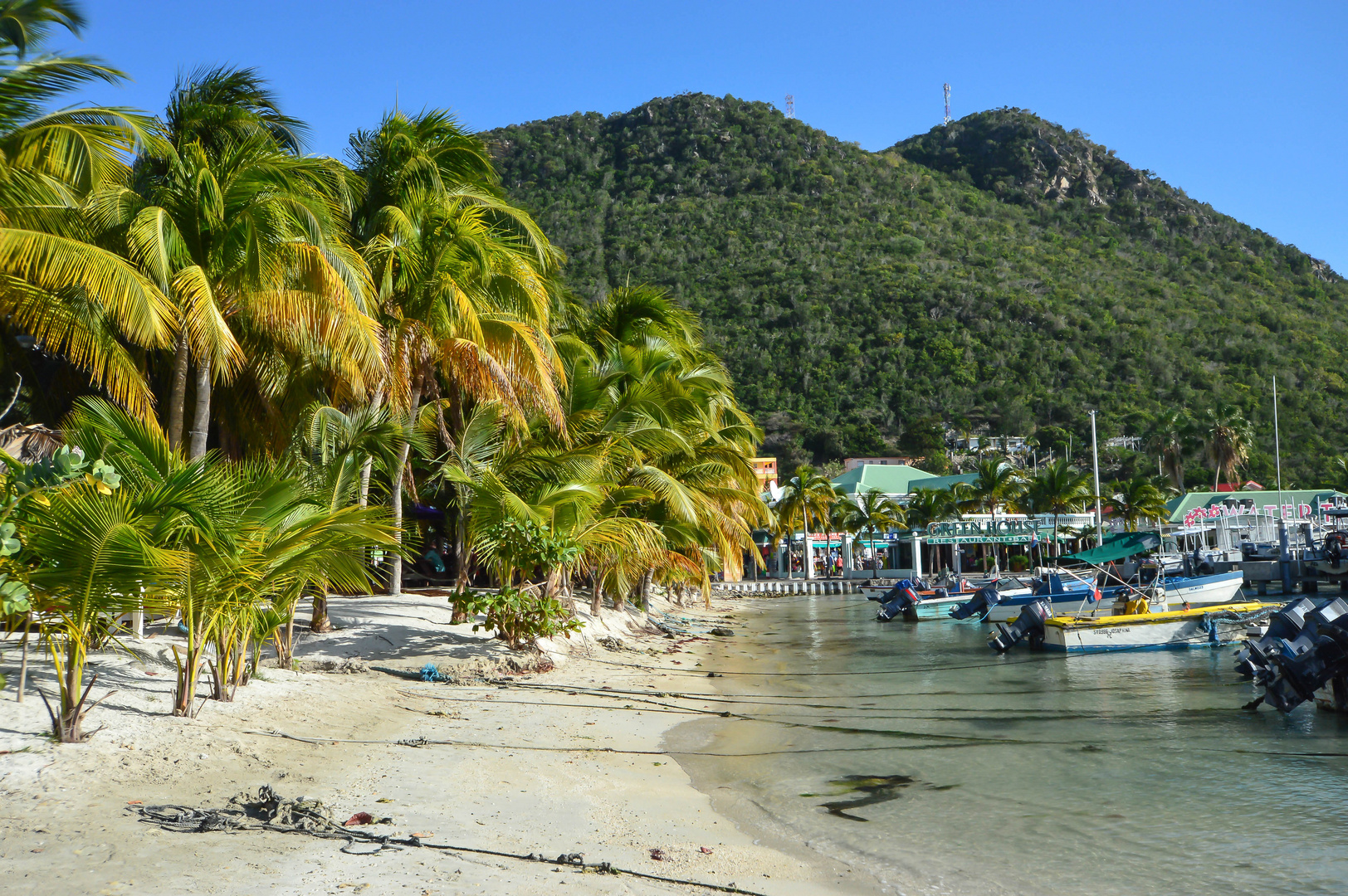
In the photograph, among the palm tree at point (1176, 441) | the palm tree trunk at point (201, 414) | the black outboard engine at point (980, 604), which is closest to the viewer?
the palm tree trunk at point (201, 414)

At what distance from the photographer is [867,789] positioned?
8555 mm

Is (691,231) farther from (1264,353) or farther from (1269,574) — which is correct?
(1269,574)

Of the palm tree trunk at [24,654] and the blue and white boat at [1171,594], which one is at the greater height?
the palm tree trunk at [24,654]

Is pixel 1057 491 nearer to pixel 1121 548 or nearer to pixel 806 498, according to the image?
pixel 806 498

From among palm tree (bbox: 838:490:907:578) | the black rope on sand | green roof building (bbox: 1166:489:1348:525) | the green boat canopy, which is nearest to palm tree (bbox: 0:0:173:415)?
the black rope on sand

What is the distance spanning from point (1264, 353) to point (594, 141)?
239 feet

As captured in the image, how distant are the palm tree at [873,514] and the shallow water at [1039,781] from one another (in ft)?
132

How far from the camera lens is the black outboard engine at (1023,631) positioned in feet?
68.8

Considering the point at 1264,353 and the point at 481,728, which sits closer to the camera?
the point at 481,728

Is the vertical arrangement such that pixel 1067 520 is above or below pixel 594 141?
below

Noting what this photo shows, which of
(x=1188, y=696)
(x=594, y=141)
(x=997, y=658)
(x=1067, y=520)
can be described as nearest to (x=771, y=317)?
(x=594, y=141)

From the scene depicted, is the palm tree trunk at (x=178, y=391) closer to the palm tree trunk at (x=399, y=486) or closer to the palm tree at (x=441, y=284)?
the palm tree trunk at (x=399, y=486)

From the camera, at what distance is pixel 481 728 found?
9.62 metres

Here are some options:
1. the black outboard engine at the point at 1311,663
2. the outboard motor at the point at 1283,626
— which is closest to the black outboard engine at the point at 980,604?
the outboard motor at the point at 1283,626
